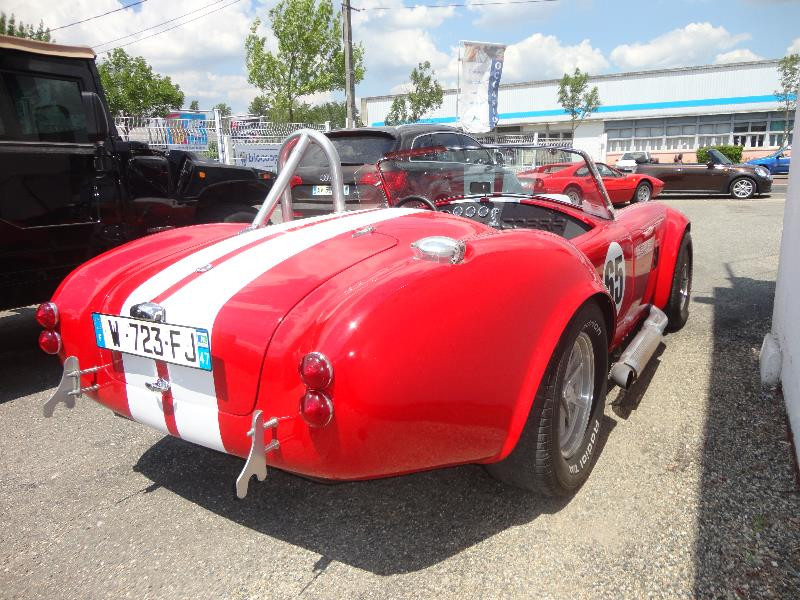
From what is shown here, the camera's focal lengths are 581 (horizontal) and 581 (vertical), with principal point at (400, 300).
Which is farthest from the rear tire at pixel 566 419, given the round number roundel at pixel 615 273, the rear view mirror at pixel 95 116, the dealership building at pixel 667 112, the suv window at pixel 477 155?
the dealership building at pixel 667 112

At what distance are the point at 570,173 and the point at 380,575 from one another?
8.13 feet

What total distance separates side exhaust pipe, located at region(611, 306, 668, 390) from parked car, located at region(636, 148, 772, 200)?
41.5ft

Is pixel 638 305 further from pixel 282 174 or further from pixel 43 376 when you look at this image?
pixel 43 376

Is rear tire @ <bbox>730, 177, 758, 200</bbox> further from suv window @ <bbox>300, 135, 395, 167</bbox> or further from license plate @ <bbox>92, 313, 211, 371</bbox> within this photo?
license plate @ <bbox>92, 313, 211, 371</bbox>

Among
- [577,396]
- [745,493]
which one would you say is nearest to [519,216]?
[577,396]

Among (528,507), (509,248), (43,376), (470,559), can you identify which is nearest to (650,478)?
(528,507)

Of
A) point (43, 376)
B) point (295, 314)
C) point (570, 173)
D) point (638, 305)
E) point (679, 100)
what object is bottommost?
point (43, 376)

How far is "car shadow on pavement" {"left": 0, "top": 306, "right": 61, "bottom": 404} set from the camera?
12.1ft

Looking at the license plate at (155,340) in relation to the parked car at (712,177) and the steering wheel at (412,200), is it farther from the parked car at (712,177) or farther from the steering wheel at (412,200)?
the parked car at (712,177)

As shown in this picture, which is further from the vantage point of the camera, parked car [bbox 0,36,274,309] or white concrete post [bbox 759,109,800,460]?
parked car [bbox 0,36,274,309]

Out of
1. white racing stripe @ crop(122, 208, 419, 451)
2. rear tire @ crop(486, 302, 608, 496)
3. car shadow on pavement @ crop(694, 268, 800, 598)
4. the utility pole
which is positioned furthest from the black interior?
the utility pole

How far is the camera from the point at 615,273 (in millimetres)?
2916

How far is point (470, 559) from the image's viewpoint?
1973 mm

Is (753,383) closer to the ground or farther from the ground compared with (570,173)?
closer to the ground
